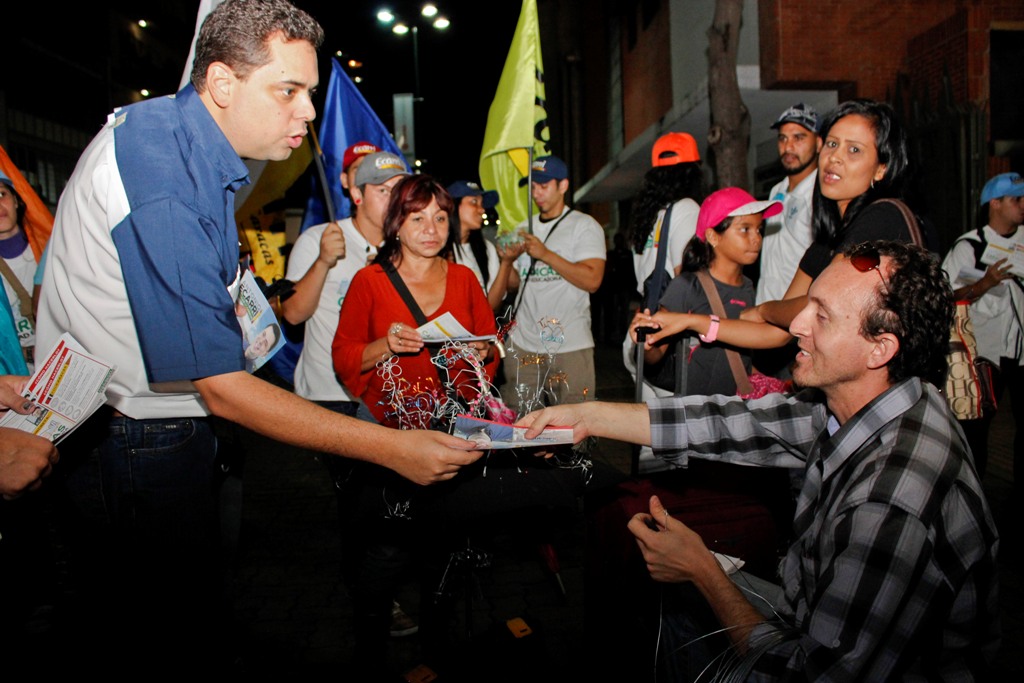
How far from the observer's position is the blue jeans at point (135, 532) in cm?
211

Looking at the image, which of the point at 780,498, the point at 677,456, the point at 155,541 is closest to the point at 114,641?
the point at 155,541

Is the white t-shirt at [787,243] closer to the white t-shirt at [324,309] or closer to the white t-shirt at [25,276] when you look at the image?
the white t-shirt at [324,309]

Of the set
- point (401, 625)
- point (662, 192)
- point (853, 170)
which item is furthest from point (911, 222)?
point (401, 625)

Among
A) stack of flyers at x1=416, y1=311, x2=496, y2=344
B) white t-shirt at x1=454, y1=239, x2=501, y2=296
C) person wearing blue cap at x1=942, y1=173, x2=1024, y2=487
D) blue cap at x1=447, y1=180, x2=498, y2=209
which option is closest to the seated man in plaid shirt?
stack of flyers at x1=416, y1=311, x2=496, y2=344

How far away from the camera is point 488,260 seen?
5.43 m

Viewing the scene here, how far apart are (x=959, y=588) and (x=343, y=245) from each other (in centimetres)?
334

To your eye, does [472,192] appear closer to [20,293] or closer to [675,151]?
[675,151]

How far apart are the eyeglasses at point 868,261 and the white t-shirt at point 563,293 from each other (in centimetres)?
272

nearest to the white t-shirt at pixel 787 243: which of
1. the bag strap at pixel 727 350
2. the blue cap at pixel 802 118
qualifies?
the blue cap at pixel 802 118

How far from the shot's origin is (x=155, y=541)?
212 centimetres

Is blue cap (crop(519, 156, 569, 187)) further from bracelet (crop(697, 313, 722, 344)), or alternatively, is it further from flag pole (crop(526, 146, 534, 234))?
bracelet (crop(697, 313, 722, 344))

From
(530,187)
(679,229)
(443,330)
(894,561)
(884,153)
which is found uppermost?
(530,187)

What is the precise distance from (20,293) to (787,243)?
4.45 metres

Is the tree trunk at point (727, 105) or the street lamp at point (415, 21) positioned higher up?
the street lamp at point (415, 21)
